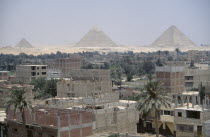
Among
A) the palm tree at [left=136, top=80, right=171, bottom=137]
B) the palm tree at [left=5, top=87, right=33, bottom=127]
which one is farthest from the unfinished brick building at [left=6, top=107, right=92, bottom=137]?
the palm tree at [left=136, top=80, right=171, bottom=137]

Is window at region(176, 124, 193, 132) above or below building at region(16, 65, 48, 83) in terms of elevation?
below

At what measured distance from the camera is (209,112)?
1485 inches

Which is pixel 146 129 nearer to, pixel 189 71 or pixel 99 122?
pixel 99 122

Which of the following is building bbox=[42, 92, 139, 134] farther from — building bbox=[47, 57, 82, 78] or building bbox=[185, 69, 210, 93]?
building bbox=[47, 57, 82, 78]

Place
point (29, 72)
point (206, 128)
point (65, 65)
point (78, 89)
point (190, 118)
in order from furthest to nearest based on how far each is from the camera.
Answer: point (65, 65) < point (29, 72) < point (78, 89) < point (190, 118) < point (206, 128)

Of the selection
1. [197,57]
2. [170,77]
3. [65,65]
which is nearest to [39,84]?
[170,77]

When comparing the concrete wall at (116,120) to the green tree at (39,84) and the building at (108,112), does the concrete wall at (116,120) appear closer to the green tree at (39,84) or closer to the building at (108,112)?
the building at (108,112)

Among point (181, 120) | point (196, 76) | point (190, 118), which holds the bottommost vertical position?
point (181, 120)

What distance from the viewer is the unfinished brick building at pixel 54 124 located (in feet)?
108

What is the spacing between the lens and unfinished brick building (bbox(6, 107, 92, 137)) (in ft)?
108

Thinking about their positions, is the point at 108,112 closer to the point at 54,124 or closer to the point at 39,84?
the point at 54,124

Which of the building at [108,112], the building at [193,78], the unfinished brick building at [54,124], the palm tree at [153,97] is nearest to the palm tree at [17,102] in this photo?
the unfinished brick building at [54,124]

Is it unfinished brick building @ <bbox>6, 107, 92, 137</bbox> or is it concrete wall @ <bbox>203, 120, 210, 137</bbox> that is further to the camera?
concrete wall @ <bbox>203, 120, 210, 137</bbox>

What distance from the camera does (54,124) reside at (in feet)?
109
